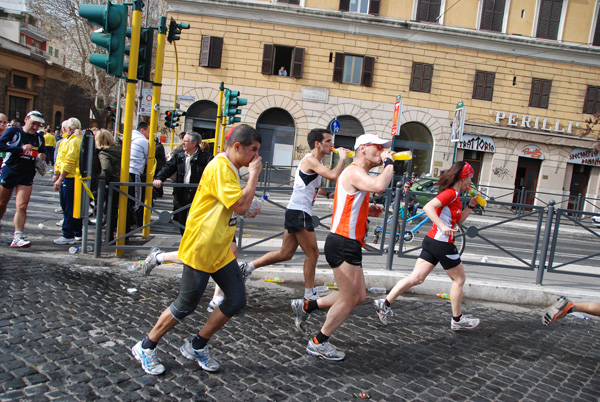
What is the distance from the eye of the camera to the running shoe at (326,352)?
3.87m

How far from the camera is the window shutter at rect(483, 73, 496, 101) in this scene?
995 inches

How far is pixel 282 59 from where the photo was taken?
81.8 feet

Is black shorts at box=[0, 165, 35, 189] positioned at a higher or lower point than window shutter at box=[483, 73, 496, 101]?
lower

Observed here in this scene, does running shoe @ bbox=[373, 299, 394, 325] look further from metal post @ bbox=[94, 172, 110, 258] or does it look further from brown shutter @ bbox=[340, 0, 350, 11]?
brown shutter @ bbox=[340, 0, 350, 11]

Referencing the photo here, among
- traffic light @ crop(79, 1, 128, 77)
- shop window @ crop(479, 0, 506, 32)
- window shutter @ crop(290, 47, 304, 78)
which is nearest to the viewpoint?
traffic light @ crop(79, 1, 128, 77)

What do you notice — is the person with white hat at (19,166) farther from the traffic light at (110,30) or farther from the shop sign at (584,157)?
the shop sign at (584,157)

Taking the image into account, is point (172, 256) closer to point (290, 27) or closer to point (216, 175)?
point (216, 175)

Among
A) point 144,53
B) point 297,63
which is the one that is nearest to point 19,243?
point 144,53

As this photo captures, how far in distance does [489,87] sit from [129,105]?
76.2 feet

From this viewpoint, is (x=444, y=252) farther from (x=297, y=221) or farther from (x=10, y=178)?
(x=10, y=178)

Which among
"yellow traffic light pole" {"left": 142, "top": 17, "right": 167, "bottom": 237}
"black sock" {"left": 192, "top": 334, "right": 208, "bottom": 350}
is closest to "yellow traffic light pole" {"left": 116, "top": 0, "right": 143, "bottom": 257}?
"yellow traffic light pole" {"left": 142, "top": 17, "right": 167, "bottom": 237}

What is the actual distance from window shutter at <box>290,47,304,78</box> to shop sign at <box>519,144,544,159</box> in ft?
42.1

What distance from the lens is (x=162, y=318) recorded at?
3355 millimetres

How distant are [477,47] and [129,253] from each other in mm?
23475
